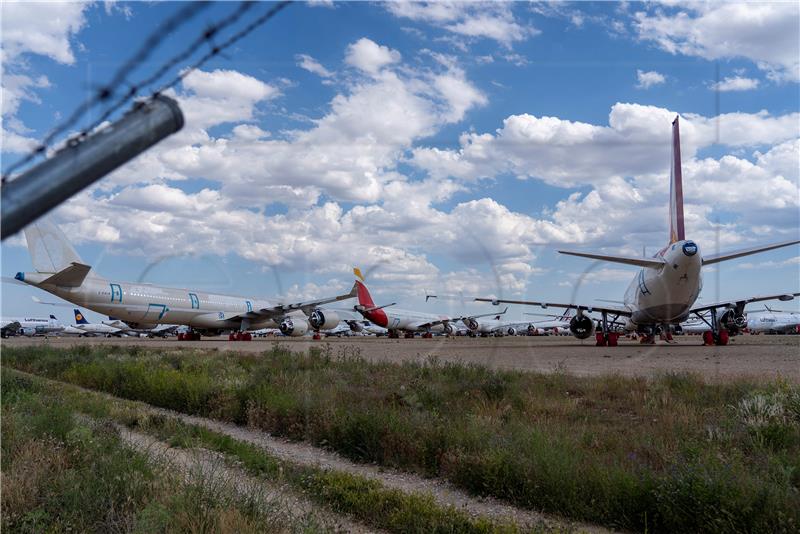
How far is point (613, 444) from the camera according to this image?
853cm

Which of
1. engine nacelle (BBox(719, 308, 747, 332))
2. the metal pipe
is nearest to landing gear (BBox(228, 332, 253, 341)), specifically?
engine nacelle (BBox(719, 308, 747, 332))

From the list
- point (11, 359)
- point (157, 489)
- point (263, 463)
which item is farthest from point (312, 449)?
point (11, 359)

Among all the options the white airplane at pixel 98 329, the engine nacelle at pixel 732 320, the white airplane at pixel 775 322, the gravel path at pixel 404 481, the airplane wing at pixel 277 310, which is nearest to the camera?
the gravel path at pixel 404 481

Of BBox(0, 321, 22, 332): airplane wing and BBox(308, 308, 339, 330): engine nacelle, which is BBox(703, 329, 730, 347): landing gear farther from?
BBox(0, 321, 22, 332): airplane wing

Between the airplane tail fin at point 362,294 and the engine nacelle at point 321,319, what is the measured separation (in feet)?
30.2

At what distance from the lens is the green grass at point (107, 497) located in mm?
5656

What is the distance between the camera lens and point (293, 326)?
52594 mm

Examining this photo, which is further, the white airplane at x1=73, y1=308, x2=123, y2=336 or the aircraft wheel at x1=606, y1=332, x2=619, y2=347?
the white airplane at x1=73, y1=308, x2=123, y2=336

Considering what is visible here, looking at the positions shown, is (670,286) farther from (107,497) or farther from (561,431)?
(107,497)

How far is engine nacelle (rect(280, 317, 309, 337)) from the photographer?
5234 cm

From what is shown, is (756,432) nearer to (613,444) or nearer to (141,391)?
(613,444)

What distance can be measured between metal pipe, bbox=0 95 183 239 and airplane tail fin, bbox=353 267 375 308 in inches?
2405

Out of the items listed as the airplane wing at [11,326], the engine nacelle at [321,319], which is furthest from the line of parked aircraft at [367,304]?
the airplane wing at [11,326]

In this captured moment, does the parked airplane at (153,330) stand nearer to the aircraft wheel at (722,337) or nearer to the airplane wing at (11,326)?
the airplane wing at (11,326)
